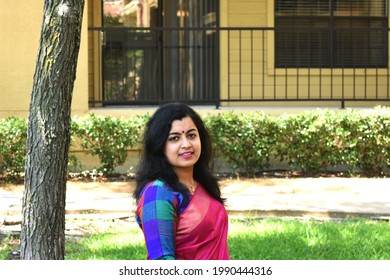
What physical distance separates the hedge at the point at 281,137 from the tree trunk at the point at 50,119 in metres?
6.51

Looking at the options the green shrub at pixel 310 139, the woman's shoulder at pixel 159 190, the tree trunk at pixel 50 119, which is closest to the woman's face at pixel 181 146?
the woman's shoulder at pixel 159 190

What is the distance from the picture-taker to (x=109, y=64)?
1416 centimetres

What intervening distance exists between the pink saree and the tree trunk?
2.21m

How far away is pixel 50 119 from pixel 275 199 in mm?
5143

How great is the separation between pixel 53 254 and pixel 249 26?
9245 millimetres

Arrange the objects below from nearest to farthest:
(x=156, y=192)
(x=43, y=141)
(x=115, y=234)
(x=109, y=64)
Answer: (x=156, y=192), (x=43, y=141), (x=115, y=234), (x=109, y=64)

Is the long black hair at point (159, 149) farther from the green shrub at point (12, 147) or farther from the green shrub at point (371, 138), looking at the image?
the green shrub at point (371, 138)

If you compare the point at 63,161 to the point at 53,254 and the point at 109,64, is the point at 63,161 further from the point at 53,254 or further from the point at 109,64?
the point at 109,64

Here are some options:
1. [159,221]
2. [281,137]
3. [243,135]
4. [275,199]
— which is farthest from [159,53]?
[159,221]

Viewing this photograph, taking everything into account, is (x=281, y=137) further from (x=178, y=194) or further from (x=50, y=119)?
(x=178, y=194)

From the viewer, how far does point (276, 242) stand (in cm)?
717

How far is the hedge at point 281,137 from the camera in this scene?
1202 cm

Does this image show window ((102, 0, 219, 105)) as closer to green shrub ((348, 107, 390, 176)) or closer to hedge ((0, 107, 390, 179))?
hedge ((0, 107, 390, 179))

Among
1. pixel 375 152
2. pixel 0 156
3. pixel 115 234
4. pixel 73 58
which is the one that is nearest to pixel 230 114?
pixel 375 152
